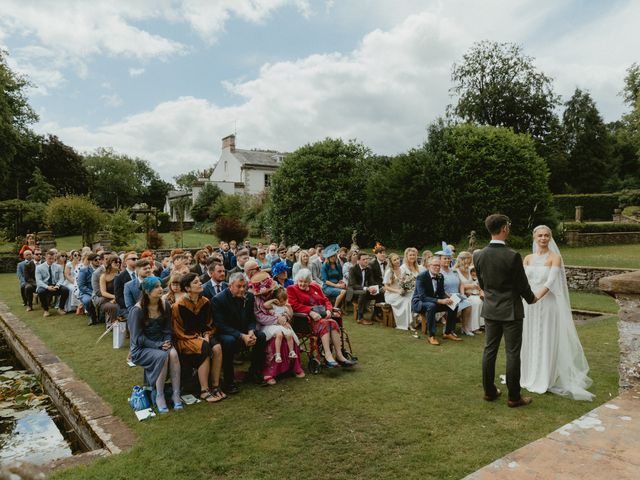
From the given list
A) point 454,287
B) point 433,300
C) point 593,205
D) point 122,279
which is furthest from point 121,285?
point 593,205

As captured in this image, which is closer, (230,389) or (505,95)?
(230,389)

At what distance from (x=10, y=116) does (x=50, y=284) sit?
94.1 feet

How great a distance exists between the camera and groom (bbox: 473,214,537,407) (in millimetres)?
4729

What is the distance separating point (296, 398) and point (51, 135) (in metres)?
52.9

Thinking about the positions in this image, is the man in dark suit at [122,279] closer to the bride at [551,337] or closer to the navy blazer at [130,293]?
the navy blazer at [130,293]

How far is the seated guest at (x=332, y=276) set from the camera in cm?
1059

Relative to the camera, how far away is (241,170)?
159 feet

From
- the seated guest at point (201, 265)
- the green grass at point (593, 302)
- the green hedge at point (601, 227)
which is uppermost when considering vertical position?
the green hedge at point (601, 227)

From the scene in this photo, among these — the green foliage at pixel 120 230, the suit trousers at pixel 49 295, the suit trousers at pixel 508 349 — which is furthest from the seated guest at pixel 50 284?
the green foliage at pixel 120 230

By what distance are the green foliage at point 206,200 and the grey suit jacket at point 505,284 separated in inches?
1625

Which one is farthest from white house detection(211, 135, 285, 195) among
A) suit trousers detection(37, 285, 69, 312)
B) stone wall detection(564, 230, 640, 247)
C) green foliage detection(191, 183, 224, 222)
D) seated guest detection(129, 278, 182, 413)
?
seated guest detection(129, 278, 182, 413)

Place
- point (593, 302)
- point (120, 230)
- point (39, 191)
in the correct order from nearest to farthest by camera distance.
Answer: point (593, 302) → point (120, 230) → point (39, 191)

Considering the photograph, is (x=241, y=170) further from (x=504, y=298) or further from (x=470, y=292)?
(x=504, y=298)

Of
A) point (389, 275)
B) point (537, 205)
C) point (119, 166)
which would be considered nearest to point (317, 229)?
point (537, 205)
